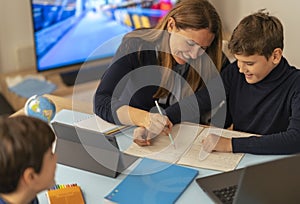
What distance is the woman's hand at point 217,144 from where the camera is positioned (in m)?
1.58

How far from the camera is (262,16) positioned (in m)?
1.73

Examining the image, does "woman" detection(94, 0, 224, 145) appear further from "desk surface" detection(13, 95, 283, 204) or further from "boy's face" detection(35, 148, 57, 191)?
"boy's face" detection(35, 148, 57, 191)

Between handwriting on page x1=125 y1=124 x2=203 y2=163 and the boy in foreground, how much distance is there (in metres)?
0.50

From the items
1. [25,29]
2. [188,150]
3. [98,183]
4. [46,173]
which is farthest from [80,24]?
[46,173]

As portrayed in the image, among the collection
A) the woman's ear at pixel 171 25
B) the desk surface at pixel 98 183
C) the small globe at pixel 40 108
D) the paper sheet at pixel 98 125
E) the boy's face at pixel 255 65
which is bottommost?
the desk surface at pixel 98 183

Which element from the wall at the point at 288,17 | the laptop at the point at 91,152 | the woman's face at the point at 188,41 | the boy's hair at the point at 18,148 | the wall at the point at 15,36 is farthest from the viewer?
the wall at the point at 15,36

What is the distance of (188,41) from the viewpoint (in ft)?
5.70

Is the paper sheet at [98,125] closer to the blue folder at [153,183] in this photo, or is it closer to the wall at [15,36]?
the blue folder at [153,183]

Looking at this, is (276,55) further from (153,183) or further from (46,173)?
(46,173)

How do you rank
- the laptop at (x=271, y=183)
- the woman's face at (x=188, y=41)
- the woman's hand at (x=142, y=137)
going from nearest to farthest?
the laptop at (x=271, y=183) < the woman's hand at (x=142, y=137) < the woman's face at (x=188, y=41)

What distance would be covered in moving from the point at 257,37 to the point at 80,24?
174cm

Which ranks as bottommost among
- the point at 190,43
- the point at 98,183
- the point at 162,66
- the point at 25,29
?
the point at 98,183

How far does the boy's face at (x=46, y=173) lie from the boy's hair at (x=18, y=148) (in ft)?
0.04

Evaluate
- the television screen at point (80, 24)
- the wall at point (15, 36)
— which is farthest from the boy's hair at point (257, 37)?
the wall at point (15, 36)
